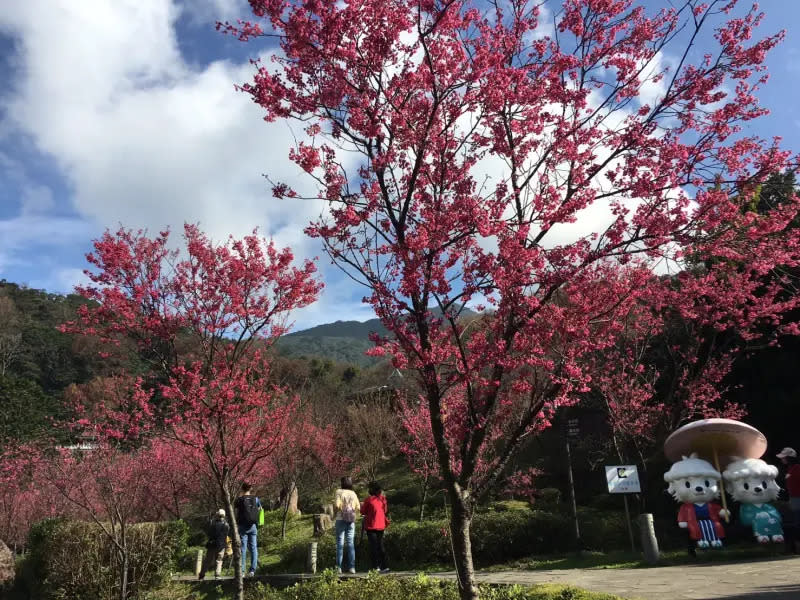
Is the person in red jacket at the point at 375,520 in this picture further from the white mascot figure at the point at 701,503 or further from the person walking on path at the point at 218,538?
the white mascot figure at the point at 701,503

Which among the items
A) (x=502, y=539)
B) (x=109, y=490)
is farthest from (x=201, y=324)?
(x=502, y=539)

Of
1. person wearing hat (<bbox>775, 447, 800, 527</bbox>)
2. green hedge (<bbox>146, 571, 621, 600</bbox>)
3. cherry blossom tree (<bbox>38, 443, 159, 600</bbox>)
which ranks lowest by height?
green hedge (<bbox>146, 571, 621, 600</bbox>)

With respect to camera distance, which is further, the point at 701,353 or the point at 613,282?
the point at 701,353

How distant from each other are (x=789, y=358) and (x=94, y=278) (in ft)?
44.1

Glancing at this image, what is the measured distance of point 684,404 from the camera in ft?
36.9

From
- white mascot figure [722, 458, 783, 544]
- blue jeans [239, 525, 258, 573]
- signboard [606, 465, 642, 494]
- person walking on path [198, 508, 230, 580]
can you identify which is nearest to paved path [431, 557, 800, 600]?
white mascot figure [722, 458, 783, 544]

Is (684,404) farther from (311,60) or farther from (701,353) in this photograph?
(311,60)

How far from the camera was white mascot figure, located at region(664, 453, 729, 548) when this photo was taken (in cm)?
784

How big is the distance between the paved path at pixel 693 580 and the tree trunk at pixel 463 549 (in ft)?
6.67

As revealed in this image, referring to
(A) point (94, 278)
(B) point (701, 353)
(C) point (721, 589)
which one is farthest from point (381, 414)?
(C) point (721, 589)

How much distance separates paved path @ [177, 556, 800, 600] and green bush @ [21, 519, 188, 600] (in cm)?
536

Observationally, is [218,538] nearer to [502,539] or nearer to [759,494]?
[502,539]

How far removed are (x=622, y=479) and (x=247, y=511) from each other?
594 cm

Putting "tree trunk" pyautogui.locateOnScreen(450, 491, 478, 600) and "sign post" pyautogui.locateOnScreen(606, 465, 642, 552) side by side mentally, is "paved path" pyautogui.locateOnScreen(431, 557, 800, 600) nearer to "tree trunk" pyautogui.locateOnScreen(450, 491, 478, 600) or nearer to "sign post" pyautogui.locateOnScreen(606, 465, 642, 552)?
"sign post" pyautogui.locateOnScreen(606, 465, 642, 552)
